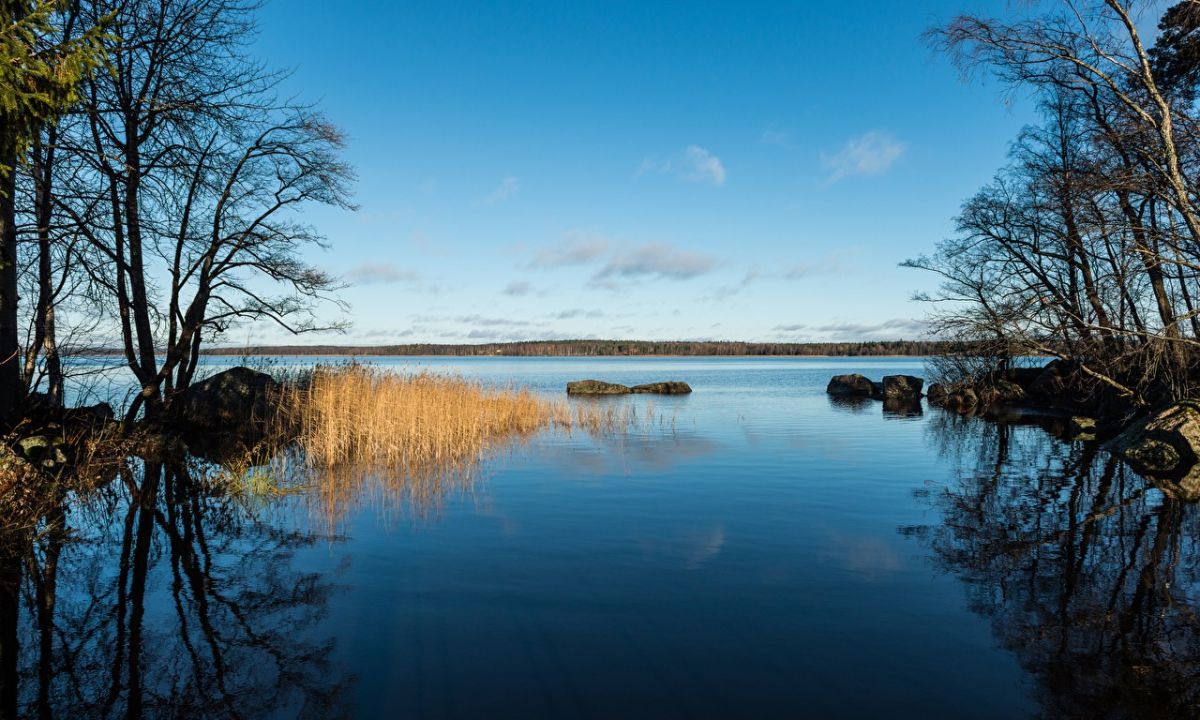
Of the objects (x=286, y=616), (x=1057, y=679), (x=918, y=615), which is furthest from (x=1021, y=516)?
(x=286, y=616)

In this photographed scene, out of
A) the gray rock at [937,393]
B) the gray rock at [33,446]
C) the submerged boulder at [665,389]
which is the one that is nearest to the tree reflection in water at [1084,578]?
the gray rock at [33,446]

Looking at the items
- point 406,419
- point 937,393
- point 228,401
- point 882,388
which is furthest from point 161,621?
point 882,388

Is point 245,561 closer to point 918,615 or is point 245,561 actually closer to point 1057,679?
point 918,615

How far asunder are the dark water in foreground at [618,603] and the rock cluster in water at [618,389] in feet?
77.2

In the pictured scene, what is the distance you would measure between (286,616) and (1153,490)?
1284 centimetres

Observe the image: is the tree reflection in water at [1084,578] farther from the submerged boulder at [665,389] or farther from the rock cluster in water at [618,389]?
the submerged boulder at [665,389]

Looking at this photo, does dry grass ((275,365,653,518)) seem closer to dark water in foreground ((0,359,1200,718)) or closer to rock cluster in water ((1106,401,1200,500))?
dark water in foreground ((0,359,1200,718))

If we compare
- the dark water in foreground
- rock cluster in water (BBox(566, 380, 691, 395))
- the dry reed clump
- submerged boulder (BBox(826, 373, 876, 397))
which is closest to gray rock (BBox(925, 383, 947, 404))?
submerged boulder (BBox(826, 373, 876, 397))

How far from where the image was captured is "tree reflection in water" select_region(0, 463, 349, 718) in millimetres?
4457

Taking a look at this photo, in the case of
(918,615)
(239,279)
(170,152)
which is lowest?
(918,615)

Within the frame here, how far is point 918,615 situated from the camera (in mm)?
5906

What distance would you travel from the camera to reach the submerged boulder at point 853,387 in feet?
123

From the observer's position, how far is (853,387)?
37.8 meters

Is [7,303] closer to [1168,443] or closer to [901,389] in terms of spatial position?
[1168,443]
